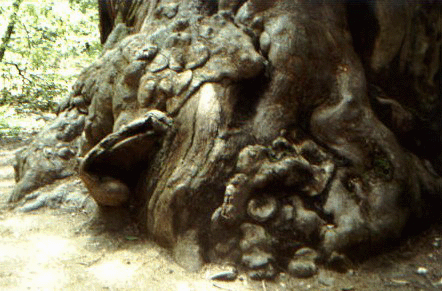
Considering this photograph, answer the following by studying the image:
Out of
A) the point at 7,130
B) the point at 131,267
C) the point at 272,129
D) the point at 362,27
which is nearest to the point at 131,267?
the point at 131,267

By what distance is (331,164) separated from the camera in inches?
139

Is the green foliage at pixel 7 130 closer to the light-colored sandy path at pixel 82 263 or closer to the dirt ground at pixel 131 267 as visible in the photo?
the light-colored sandy path at pixel 82 263

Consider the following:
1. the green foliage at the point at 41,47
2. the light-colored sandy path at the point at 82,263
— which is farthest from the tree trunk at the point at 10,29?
the light-colored sandy path at the point at 82,263

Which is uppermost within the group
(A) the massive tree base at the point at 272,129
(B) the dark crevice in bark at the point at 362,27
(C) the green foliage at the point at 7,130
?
(B) the dark crevice in bark at the point at 362,27

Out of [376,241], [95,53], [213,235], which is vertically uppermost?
[376,241]

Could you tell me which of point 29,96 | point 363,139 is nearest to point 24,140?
point 29,96

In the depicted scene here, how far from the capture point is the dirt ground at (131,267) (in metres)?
2.99

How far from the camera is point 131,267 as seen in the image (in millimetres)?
3193

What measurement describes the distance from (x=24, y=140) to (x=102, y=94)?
153 inches

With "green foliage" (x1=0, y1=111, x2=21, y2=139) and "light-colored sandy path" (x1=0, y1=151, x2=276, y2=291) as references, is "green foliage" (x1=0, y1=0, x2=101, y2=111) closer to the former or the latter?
"green foliage" (x1=0, y1=111, x2=21, y2=139)

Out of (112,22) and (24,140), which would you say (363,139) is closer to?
(112,22)

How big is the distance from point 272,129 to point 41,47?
24.8 ft

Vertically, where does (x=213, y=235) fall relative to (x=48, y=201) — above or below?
above

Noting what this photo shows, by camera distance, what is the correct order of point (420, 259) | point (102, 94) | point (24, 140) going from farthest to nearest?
point (24, 140)
point (102, 94)
point (420, 259)
